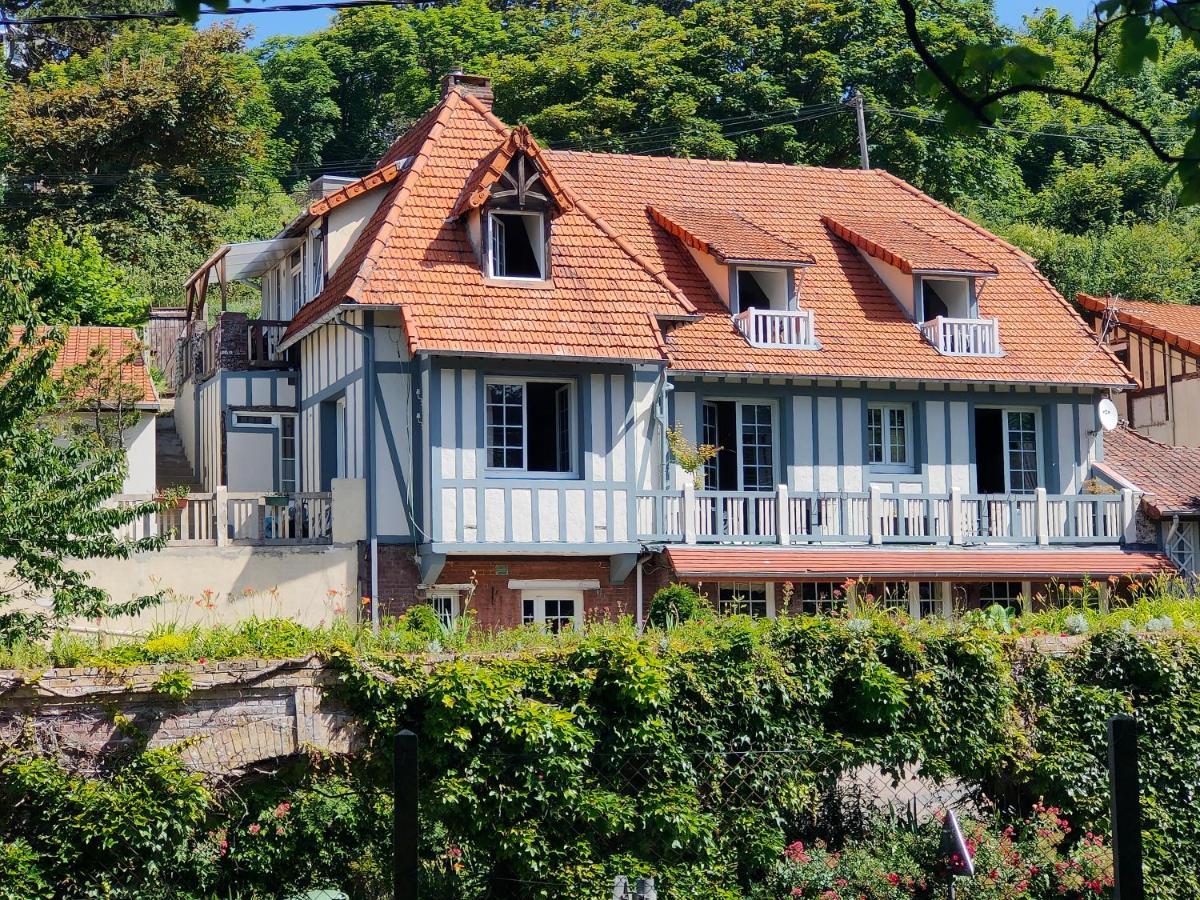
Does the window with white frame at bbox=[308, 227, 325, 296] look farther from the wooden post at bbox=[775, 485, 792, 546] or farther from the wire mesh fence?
the wire mesh fence

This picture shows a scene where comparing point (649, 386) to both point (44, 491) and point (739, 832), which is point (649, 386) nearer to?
point (44, 491)

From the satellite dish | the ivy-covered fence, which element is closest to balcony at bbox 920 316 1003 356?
the satellite dish

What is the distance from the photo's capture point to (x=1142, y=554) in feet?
87.8

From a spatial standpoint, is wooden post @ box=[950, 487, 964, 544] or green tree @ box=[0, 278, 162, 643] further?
wooden post @ box=[950, 487, 964, 544]

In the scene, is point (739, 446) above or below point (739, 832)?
above

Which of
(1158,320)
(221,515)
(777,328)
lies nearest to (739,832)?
(221,515)

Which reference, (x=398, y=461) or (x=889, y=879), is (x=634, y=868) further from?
(x=398, y=461)

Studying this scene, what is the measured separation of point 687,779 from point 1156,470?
17.6 meters

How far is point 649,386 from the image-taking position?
2473cm

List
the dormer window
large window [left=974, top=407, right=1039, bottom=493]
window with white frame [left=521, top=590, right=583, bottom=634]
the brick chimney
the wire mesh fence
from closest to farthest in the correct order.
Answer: the wire mesh fence
window with white frame [left=521, top=590, right=583, bottom=634]
the dormer window
the brick chimney
large window [left=974, top=407, right=1039, bottom=493]

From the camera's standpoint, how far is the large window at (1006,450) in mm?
28062

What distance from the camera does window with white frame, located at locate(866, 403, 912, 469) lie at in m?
27.4

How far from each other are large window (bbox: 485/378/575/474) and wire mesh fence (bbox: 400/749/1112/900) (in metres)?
9.58

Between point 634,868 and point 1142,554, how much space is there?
15.8m
